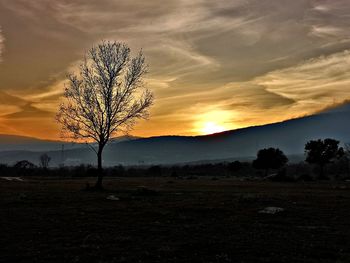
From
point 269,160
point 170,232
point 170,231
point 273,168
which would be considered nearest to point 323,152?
point 269,160

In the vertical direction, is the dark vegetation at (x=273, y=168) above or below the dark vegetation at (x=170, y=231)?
above

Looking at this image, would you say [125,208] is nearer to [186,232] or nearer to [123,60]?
[186,232]

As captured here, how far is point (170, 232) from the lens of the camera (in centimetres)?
2161

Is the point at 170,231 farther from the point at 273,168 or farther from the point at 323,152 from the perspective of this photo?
the point at 273,168

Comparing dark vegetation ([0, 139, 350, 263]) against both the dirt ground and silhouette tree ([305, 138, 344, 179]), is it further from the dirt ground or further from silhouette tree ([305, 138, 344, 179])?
silhouette tree ([305, 138, 344, 179])

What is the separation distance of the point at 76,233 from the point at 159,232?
3.88 meters

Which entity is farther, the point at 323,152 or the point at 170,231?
the point at 323,152

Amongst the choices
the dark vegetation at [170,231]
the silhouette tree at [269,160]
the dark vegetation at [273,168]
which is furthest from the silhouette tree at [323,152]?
the dark vegetation at [170,231]

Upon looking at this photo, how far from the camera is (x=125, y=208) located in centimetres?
3122

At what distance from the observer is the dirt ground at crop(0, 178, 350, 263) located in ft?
54.4

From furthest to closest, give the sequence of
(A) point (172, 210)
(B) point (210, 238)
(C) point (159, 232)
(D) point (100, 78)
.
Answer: (D) point (100, 78) < (A) point (172, 210) < (C) point (159, 232) < (B) point (210, 238)

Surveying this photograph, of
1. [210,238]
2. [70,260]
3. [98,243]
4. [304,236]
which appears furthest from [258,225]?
[70,260]

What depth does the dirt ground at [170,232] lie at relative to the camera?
1659cm

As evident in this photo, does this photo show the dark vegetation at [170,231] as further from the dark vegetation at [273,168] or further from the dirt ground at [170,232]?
the dark vegetation at [273,168]
